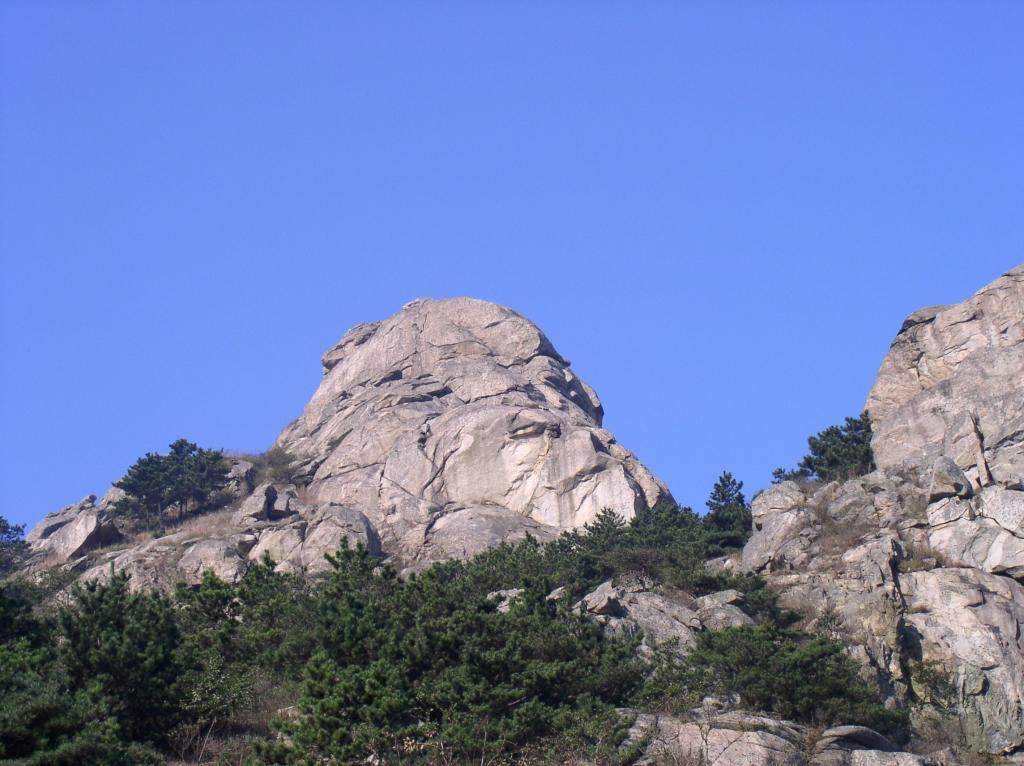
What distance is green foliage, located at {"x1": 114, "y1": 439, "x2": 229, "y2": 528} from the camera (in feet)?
205

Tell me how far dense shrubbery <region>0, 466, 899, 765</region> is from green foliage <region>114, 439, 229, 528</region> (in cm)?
2780

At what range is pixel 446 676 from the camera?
27.8 meters

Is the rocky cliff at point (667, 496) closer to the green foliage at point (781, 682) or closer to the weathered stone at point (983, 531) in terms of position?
the weathered stone at point (983, 531)

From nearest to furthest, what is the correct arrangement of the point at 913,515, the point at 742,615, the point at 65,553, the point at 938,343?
the point at 742,615 → the point at 913,515 → the point at 938,343 → the point at 65,553

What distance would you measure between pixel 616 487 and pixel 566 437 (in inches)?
154

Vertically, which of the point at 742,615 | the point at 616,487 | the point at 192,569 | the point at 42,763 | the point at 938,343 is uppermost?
the point at 938,343

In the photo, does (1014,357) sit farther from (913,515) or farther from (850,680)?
(850,680)

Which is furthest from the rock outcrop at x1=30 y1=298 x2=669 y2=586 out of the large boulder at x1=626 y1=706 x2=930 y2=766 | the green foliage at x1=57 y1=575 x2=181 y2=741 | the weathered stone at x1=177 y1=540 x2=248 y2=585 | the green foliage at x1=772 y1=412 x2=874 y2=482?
the large boulder at x1=626 y1=706 x2=930 y2=766

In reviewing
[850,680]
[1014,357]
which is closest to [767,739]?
[850,680]

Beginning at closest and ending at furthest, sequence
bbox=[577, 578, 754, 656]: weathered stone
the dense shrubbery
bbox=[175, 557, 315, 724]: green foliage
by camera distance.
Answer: the dense shrubbery < bbox=[175, 557, 315, 724]: green foliage < bbox=[577, 578, 754, 656]: weathered stone

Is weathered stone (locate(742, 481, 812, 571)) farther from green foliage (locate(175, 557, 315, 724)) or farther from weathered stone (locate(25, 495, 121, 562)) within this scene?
weathered stone (locate(25, 495, 121, 562))

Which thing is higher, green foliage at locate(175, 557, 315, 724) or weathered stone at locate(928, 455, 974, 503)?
weathered stone at locate(928, 455, 974, 503)

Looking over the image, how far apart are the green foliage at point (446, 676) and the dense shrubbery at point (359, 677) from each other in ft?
0.14

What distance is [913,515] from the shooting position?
43.5 m
